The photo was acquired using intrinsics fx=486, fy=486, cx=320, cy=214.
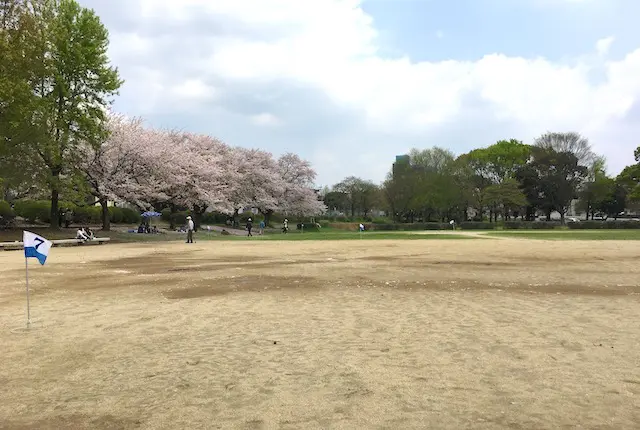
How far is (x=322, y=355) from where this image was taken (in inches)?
238

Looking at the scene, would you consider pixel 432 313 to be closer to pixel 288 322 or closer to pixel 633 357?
pixel 288 322

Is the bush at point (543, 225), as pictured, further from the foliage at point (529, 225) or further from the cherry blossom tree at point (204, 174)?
the cherry blossom tree at point (204, 174)

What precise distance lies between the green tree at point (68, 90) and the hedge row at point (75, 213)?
555 centimetres

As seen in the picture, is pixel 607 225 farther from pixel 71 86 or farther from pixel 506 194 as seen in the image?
pixel 71 86

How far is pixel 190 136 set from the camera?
192 feet

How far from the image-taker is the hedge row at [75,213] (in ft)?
150

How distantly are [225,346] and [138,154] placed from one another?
3661 centimetres

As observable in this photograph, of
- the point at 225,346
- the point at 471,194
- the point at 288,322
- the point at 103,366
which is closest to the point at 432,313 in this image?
the point at 288,322

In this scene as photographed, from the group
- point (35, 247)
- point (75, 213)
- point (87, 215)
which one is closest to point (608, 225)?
point (87, 215)

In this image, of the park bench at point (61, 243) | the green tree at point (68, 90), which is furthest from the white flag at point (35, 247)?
the green tree at point (68, 90)

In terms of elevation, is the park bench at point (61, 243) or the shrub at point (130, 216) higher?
the shrub at point (130, 216)

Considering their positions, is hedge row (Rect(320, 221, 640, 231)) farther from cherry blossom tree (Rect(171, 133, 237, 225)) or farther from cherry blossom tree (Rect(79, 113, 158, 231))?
cherry blossom tree (Rect(79, 113, 158, 231))

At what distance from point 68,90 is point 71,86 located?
21.4 inches

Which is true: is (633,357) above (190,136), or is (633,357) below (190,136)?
below
